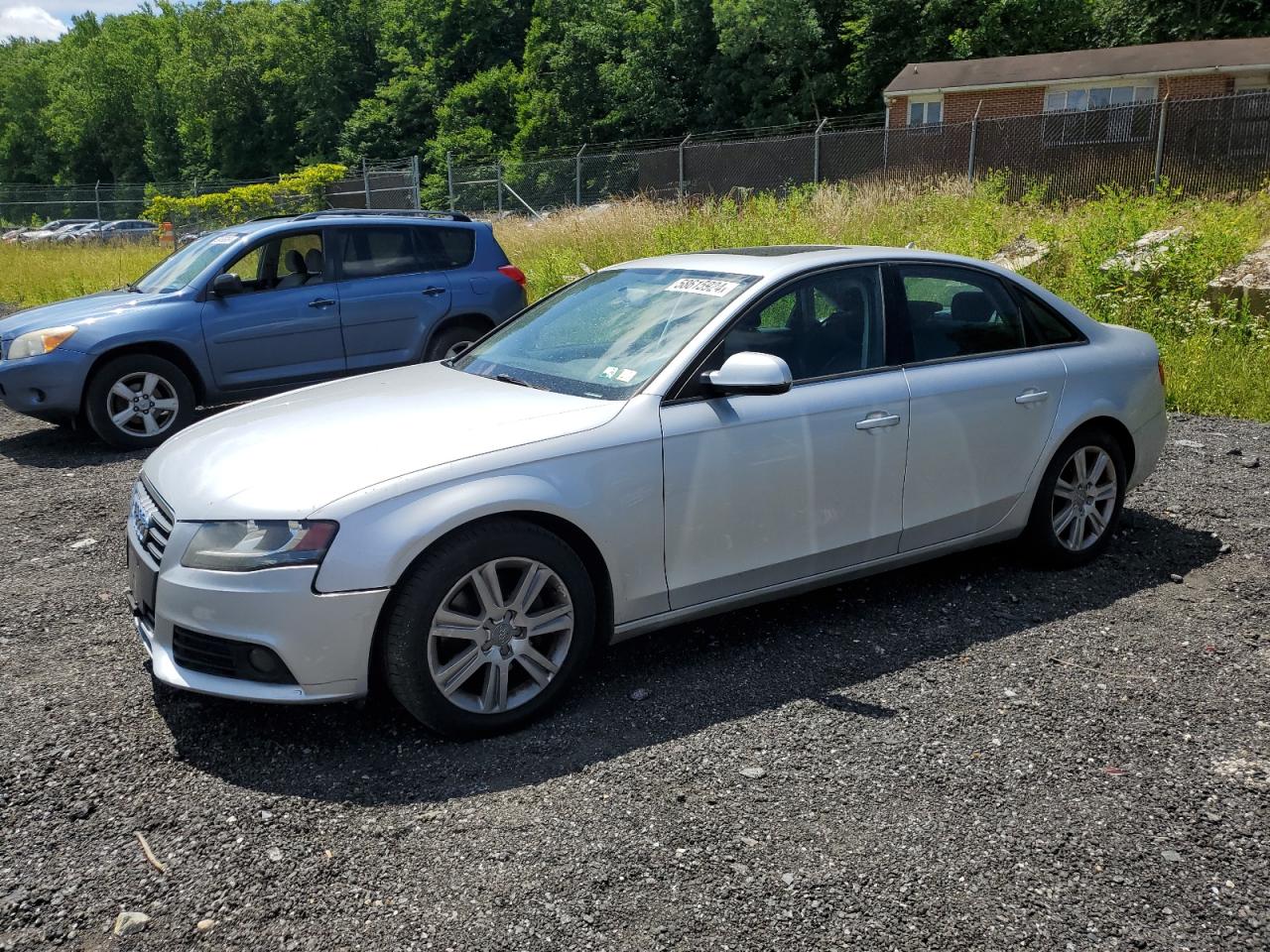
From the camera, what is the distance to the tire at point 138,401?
8039 millimetres

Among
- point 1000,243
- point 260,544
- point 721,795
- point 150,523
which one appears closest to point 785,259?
point 721,795

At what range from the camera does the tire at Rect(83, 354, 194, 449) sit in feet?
26.4

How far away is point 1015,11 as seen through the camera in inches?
1608

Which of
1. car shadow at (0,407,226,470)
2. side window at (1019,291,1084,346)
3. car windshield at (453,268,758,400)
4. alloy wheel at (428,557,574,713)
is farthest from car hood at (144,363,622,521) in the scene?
car shadow at (0,407,226,470)

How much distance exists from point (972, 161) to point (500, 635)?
19211 millimetres

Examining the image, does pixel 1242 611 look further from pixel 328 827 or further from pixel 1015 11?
pixel 1015 11

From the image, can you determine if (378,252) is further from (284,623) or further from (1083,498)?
(284,623)

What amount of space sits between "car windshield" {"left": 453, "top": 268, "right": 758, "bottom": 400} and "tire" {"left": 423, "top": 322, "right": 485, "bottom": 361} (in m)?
4.64

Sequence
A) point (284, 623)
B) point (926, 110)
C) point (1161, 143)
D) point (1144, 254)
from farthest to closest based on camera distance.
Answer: point (926, 110) → point (1161, 143) → point (1144, 254) → point (284, 623)

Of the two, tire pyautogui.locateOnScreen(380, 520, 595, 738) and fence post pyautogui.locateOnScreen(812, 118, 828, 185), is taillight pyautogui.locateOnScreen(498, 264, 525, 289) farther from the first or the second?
fence post pyautogui.locateOnScreen(812, 118, 828, 185)

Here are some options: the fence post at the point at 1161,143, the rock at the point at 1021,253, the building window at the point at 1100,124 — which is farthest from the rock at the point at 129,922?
the building window at the point at 1100,124

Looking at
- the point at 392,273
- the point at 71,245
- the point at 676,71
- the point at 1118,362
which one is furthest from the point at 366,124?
the point at 1118,362

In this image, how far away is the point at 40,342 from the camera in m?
7.93

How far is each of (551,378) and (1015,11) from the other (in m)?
43.5
